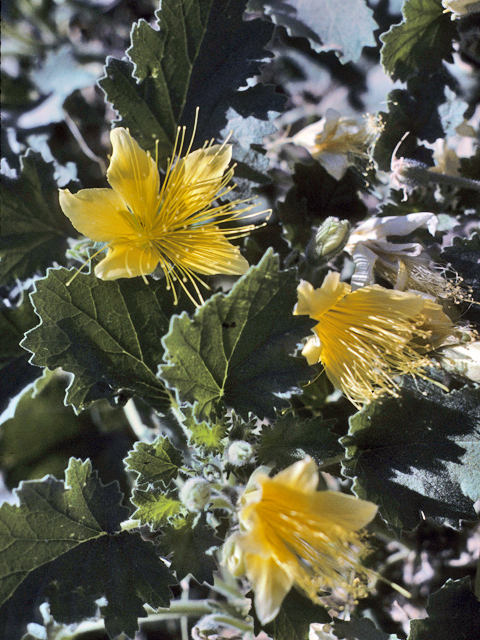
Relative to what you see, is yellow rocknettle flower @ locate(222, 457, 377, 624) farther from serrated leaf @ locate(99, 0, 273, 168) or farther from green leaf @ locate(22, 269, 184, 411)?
serrated leaf @ locate(99, 0, 273, 168)

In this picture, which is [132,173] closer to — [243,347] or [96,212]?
[96,212]

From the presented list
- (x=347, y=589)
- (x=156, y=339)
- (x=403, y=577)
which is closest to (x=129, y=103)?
(x=156, y=339)

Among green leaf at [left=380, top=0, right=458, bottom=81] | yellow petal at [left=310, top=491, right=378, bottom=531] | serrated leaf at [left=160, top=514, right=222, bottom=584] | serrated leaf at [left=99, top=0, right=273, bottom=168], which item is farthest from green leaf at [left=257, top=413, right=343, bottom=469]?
green leaf at [left=380, top=0, right=458, bottom=81]

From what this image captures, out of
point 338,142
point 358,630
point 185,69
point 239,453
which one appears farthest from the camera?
point 338,142

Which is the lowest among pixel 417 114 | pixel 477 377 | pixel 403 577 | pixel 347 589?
pixel 403 577

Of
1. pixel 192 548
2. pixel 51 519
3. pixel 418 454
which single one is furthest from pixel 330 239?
pixel 51 519

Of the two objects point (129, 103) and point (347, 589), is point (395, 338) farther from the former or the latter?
point (129, 103)
